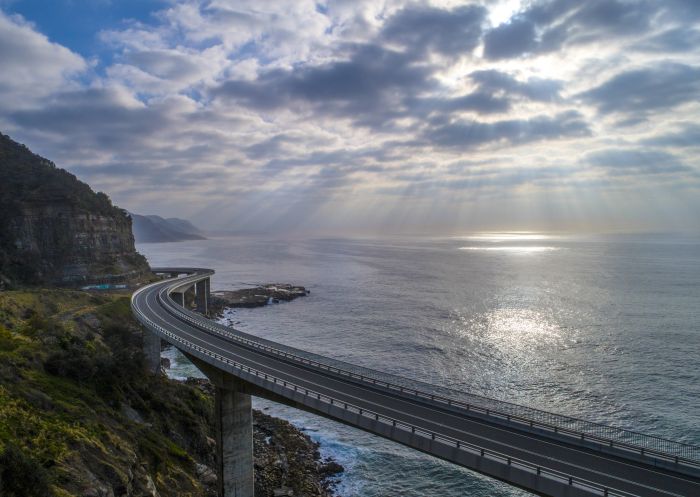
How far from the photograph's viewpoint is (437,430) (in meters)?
25.0

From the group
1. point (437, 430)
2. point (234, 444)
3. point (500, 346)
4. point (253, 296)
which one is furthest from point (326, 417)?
point (253, 296)

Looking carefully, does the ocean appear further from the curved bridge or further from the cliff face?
Answer: the cliff face

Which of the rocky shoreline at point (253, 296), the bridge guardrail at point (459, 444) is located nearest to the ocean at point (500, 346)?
the rocky shoreline at point (253, 296)

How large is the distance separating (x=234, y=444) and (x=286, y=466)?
354 inches

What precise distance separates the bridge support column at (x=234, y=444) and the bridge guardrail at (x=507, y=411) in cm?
629

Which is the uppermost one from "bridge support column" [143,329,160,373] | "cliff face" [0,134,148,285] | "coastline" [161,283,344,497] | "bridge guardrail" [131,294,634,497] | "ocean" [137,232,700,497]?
"cliff face" [0,134,148,285]

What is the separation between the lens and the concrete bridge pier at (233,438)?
34406 millimetres

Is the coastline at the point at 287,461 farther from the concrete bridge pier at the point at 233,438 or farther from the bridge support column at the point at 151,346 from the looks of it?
the bridge support column at the point at 151,346

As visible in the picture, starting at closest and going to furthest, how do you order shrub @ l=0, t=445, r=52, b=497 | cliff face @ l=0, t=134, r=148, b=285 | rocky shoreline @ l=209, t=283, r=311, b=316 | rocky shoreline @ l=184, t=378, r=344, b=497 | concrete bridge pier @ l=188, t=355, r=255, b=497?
shrub @ l=0, t=445, r=52, b=497 → concrete bridge pier @ l=188, t=355, r=255, b=497 → rocky shoreline @ l=184, t=378, r=344, b=497 → cliff face @ l=0, t=134, r=148, b=285 → rocky shoreline @ l=209, t=283, r=311, b=316

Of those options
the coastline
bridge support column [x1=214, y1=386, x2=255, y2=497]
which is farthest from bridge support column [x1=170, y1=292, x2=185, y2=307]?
bridge support column [x1=214, y1=386, x2=255, y2=497]

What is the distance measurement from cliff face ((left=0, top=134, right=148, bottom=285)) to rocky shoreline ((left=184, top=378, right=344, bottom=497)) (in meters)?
65.3

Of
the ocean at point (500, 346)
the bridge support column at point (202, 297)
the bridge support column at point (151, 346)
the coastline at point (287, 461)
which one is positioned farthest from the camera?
the bridge support column at point (202, 297)

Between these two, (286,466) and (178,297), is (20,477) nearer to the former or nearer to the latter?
(286,466)

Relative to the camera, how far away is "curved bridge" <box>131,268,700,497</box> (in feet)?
66.6
